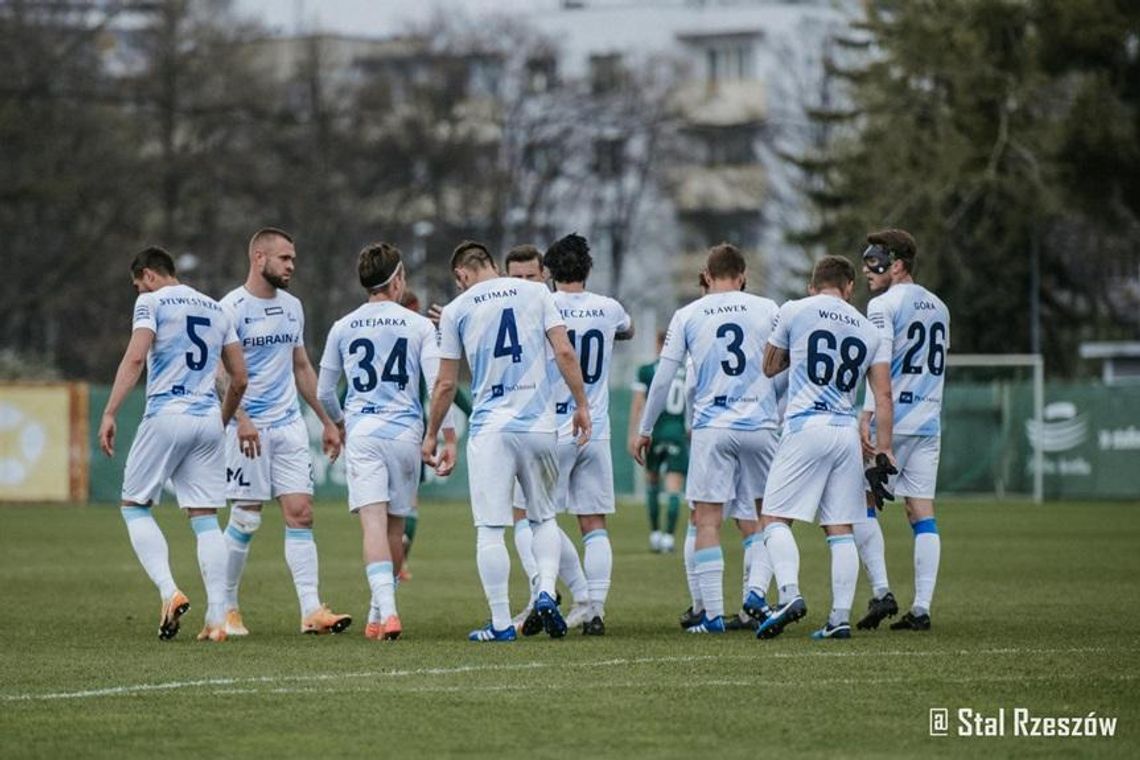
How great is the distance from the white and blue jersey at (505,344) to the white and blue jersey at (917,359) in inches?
86.1

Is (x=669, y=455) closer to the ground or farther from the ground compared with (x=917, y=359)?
closer to the ground

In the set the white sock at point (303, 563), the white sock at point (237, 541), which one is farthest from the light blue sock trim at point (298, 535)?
the white sock at point (237, 541)

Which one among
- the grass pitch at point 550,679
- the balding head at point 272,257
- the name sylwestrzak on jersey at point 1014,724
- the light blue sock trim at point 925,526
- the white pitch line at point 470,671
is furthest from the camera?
the light blue sock trim at point 925,526

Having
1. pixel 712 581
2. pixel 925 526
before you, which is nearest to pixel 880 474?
pixel 925 526

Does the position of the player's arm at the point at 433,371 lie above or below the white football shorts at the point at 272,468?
above

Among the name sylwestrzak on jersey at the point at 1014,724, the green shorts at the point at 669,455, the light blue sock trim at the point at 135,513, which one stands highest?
the green shorts at the point at 669,455

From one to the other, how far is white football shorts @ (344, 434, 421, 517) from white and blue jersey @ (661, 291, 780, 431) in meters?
1.69

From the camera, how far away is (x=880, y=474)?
13383mm

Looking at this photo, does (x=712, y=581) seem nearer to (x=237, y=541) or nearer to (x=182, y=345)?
(x=237, y=541)

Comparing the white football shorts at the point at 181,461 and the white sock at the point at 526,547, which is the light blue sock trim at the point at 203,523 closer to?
the white football shorts at the point at 181,461

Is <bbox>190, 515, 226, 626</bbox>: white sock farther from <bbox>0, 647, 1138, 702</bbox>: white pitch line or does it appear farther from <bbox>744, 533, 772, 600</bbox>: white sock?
<bbox>744, 533, 772, 600</bbox>: white sock

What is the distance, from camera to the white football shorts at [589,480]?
14133mm

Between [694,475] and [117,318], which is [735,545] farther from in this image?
[117,318]

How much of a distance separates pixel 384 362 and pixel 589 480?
158 centimetres
